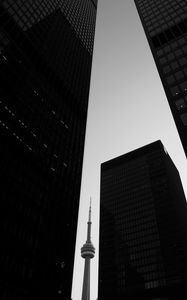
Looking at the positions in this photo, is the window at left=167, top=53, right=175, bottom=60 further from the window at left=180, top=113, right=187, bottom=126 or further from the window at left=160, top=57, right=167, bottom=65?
the window at left=180, top=113, right=187, bottom=126

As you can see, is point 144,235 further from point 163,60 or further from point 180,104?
point 180,104

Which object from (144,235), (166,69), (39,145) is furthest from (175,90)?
(144,235)

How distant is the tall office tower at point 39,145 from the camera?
62.5 metres

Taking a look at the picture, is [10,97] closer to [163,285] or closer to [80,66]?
[80,66]

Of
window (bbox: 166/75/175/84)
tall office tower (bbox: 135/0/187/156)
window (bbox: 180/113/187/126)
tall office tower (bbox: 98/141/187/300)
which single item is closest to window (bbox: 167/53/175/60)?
tall office tower (bbox: 135/0/187/156)

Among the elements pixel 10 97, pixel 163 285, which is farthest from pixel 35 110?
pixel 163 285

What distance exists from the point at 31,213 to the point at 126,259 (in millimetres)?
105671

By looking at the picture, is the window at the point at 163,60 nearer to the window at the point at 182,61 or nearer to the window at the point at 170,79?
the window at the point at 182,61

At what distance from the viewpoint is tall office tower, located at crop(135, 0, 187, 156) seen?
49741 millimetres

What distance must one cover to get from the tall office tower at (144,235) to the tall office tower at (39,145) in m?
83.1

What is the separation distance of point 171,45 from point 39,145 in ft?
138

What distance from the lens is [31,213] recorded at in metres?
68.6

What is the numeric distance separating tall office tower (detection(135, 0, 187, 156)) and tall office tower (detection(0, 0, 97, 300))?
35.6 metres

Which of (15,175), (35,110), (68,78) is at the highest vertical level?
(68,78)
